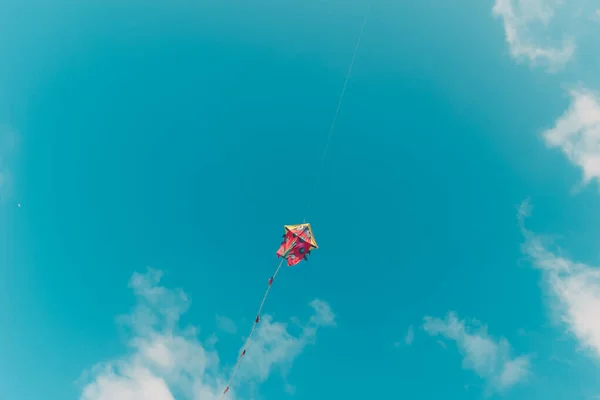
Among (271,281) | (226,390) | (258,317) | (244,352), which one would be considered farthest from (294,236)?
(226,390)

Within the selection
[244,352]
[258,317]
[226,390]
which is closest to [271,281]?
[258,317]

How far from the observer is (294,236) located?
4378cm

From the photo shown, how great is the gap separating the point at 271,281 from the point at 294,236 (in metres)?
7.00

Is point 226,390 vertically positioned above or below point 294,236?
below

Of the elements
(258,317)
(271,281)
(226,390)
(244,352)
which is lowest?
(226,390)

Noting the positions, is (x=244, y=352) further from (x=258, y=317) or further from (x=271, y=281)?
(x=271, y=281)

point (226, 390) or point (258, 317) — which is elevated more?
point (258, 317)

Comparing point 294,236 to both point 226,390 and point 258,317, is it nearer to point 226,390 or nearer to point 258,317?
point 258,317

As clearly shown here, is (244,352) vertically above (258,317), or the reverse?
(258,317)

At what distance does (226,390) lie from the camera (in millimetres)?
43562

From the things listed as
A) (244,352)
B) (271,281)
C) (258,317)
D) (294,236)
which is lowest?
(244,352)

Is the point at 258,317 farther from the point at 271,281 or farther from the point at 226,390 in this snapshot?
the point at 226,390

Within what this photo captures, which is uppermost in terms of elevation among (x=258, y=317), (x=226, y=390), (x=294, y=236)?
(x=294, y=236)

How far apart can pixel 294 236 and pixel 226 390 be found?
20616mm
